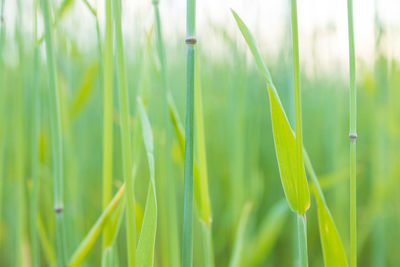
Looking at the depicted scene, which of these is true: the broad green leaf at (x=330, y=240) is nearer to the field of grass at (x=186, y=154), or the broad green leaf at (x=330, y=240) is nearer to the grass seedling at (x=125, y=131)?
the field of grass at (x=186, y=154)

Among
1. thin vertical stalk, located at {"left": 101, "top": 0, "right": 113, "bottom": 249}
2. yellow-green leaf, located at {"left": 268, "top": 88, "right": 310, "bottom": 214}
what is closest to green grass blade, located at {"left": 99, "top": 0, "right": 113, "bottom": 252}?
thin vertical stalk, located at {"left": 101, "top": 0, "right": 113, "bottom": 249}

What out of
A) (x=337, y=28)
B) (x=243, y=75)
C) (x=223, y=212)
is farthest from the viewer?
(x=223, y=212)

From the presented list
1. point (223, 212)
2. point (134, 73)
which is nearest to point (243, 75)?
point (223, 212)

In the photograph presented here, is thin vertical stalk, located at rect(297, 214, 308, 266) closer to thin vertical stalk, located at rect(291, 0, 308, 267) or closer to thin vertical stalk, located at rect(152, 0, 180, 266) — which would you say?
thin vertical stalk, located at rect(291, 0, 308, 267)

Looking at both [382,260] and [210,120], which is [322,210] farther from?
[210,120]

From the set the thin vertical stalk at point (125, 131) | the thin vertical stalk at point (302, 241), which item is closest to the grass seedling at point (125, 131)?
the thin vertical stalk at point (125, 131)
